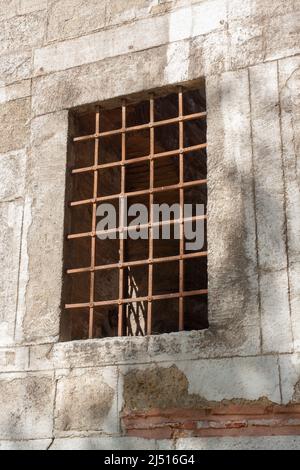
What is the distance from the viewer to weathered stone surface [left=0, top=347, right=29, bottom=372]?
4.23m

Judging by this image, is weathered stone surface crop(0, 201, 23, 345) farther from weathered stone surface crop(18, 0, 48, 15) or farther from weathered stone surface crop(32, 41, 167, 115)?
weathered stone surface crop(18, 0, 48, 15)

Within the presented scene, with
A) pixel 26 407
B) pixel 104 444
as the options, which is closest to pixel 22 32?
pixel 26 407

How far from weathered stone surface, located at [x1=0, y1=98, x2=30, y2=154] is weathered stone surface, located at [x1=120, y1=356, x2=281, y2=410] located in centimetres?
166

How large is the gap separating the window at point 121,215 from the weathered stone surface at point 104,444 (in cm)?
57

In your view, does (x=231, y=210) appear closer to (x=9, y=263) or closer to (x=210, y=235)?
(x=210, y=235)

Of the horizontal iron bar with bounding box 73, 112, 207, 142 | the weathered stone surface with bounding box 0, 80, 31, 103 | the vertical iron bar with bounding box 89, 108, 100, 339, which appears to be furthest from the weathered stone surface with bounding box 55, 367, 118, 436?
the weathered stone surface with bounding box 0, 80, 31, 103

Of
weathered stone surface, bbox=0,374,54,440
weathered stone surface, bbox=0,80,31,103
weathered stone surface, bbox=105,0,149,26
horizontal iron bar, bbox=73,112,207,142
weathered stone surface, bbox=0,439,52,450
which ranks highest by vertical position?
weathered stone surface, bbox=105,0,149,26

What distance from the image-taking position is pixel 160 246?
6953 millimetres

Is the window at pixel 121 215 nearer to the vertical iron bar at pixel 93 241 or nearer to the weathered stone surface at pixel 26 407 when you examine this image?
the vertical iron bar at pixel 93 241

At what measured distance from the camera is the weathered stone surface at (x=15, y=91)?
486 centimetres

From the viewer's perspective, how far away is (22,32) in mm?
5027

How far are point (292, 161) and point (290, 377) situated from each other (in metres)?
1.08

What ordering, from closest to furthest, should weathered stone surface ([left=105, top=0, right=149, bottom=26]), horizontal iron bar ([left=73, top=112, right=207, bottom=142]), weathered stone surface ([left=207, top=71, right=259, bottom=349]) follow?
weathered stone surface ([left=207, top=71, right=259, bottom=349]), horizontal iron bar ([left=73, top=112, right=207, bottom=142]), weathered stone surface ([left=105, top=0, right=149, bottom=26])
